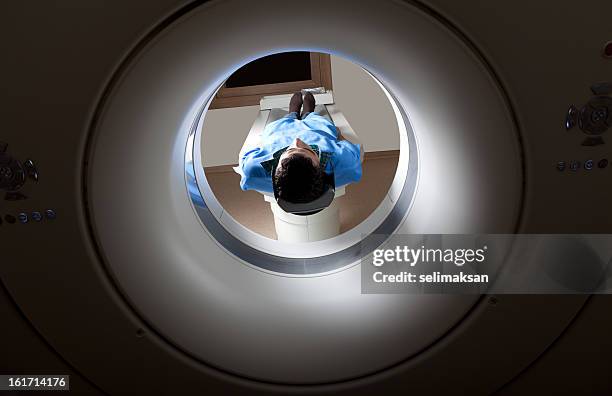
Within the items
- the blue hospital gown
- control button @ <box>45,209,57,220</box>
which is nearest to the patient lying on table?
the blue hospital gown

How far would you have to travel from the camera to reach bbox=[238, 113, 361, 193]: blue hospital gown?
6.13 feet

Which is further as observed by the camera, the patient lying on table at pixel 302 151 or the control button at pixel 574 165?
the patient lying on table at pixel 302 151

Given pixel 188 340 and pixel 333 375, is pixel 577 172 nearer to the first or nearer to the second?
pixel 333 375

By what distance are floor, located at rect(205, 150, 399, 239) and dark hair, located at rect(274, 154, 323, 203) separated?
89cm

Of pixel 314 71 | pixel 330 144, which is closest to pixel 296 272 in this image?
pixel 330 144

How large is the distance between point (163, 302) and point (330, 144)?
1.24 m

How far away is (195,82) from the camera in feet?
2.31

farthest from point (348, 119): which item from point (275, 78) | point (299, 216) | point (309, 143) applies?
point (299, 216)

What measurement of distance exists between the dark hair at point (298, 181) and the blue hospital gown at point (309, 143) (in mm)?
402

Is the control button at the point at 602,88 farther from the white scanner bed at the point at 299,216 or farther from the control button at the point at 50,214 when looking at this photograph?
the white scanner bed at the point at 299,216

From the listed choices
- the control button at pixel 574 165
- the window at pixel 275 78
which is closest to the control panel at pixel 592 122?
the control button at pixel 574 165

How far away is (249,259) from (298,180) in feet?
Result: 1.27

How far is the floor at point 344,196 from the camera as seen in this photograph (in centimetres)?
235

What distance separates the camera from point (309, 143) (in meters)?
1.89
